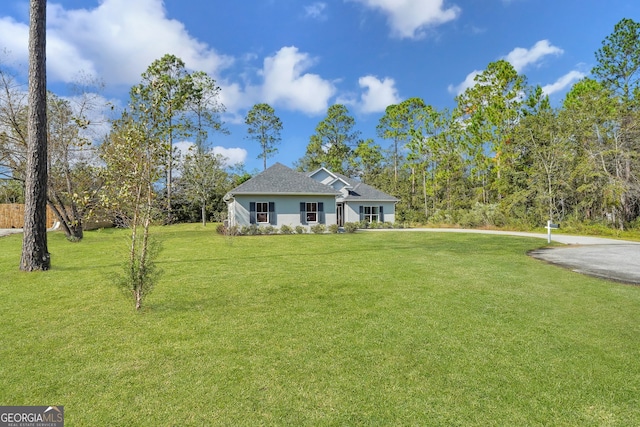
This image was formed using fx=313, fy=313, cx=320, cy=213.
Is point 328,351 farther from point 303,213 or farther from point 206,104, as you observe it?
point 206,104

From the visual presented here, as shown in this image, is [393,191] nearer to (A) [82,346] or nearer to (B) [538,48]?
(B) [538,48]

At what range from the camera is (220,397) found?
2.64 m

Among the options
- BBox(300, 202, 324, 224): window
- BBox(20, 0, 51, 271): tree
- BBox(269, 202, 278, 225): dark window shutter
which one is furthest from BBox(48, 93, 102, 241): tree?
BBox(300, 202, 324, 224): window

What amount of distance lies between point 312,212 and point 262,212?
344cm

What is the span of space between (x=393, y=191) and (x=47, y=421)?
35.4m

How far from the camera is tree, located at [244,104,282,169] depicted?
40.0m

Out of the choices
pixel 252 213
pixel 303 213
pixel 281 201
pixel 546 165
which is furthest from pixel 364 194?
pixel 546 165

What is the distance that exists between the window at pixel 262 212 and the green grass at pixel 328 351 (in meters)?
13.6

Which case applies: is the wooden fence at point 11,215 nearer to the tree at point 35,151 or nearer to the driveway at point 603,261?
the tree at point 35,151

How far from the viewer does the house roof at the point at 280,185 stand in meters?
20.4

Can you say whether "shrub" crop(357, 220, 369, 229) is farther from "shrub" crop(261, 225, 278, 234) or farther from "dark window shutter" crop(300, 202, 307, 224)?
"shrub" crop(261, 225, 278, 234)

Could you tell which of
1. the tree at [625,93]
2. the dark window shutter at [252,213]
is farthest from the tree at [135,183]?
the tree at [625,93]

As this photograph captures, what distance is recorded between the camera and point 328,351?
351cm

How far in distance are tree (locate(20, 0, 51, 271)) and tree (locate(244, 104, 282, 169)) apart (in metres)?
32.9
